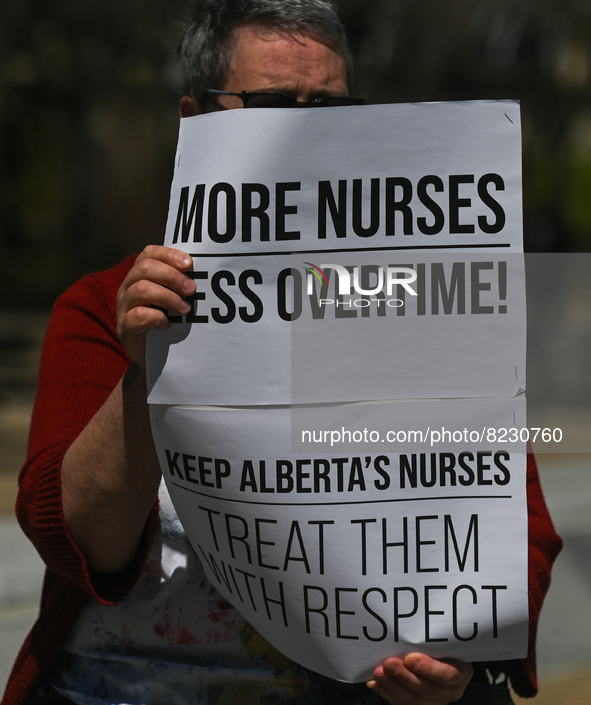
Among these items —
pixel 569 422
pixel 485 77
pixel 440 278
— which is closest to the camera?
pixel 440 278

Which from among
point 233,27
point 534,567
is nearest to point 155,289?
point 233,27

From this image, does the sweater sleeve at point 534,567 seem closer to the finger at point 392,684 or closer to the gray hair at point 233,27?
the finger at point 392,684

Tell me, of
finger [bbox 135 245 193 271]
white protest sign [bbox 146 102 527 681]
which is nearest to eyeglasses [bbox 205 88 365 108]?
white protest sign [bbox 146 102 527 681]

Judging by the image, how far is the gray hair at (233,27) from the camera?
1.51m

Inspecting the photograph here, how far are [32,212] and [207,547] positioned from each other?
13817 millimetres

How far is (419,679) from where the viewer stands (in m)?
1.20

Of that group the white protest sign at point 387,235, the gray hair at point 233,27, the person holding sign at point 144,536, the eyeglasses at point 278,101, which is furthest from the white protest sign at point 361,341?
the gray hair at point 233,27

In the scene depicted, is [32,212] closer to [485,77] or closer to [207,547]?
[485,77]

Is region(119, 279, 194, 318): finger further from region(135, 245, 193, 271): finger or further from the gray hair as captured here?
the gray hair

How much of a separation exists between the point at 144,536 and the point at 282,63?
2.89 feet

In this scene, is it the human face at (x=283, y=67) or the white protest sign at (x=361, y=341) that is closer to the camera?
the white protest sign at (x=361, y=341)

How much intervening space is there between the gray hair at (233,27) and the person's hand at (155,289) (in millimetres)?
528

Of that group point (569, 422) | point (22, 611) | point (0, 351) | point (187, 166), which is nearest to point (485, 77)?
point (569, 422)

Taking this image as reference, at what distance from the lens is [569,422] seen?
6008 mm
